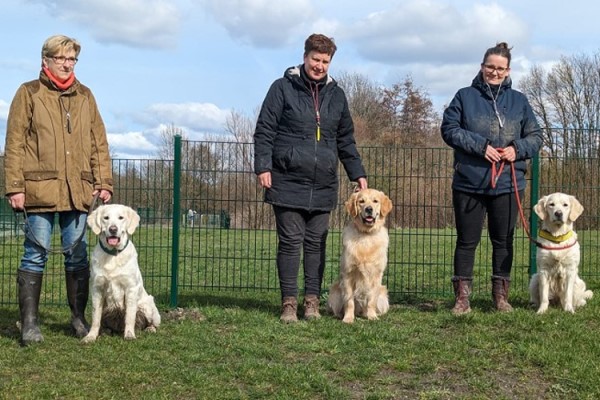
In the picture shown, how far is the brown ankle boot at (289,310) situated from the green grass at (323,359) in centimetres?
13

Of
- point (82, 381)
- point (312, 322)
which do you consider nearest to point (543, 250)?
point (312, 322)

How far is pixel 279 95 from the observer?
5867mm

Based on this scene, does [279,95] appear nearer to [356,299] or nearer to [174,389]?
[356,299]

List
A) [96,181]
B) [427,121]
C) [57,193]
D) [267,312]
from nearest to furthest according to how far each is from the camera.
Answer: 1. [57,193]
2. [96,181]
3. [267,312]
4. [427,121]

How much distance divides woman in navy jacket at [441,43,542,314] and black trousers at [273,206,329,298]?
50.5 inches

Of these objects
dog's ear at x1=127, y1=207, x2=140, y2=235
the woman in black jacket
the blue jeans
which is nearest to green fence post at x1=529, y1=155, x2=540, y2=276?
the woman in black jacket

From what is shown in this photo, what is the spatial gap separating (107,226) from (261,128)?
1.62 meters

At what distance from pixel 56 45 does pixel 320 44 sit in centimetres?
221

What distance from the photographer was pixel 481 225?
19.6 ft

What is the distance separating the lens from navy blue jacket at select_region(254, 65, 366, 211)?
583 centimetres

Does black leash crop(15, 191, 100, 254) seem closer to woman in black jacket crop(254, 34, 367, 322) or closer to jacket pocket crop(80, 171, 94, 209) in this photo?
jacket pocket crop(80, 171, 94, 209)

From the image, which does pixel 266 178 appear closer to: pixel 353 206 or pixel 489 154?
pixel 353 206

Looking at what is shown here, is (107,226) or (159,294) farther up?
(107,226)

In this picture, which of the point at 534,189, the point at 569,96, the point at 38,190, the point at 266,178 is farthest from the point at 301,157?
the point at 569,96
